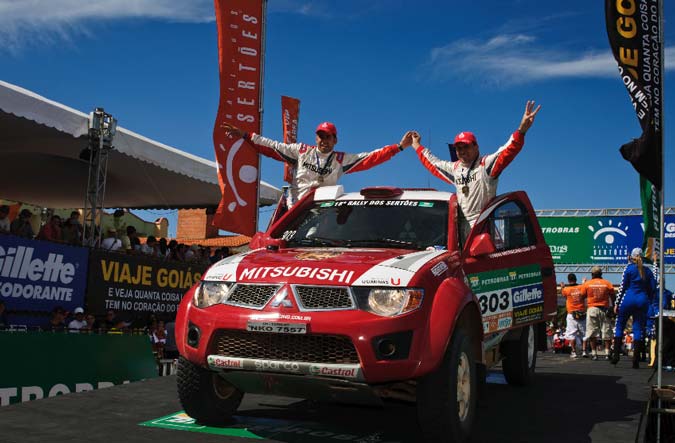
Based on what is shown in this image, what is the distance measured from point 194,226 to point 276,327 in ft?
131

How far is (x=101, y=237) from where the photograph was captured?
1431 centimetres

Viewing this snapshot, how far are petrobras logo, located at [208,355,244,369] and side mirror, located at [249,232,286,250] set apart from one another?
1.07m

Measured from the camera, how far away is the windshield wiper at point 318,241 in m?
4.87

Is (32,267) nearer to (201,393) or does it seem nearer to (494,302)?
(201,393)

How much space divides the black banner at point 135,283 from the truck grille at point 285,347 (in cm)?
859

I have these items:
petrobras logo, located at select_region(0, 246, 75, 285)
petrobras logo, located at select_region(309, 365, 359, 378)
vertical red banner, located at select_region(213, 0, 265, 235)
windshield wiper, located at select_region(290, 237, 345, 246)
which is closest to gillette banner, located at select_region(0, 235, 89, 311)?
petrobras logo, located at select_region(0, 246, 75, 285)

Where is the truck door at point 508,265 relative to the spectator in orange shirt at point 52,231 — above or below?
below

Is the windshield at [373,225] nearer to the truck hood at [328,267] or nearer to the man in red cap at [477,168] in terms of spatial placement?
the truck hood at [328,267]

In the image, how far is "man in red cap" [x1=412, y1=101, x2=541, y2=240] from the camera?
5750mm

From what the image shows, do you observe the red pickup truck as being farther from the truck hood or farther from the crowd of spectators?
the crowd of spectators

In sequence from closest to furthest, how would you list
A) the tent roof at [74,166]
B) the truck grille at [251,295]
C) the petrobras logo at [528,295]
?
1. the truck grille at [251,295]
2. the petrobras logo at [528,295]
3. the tent roof at [74,166]

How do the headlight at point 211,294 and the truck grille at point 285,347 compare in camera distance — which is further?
the headlight at point 211,294

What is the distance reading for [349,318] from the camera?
3.68 meters

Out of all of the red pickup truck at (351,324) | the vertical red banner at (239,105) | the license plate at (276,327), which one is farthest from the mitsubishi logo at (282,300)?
the vertical red banner at (239,105)
